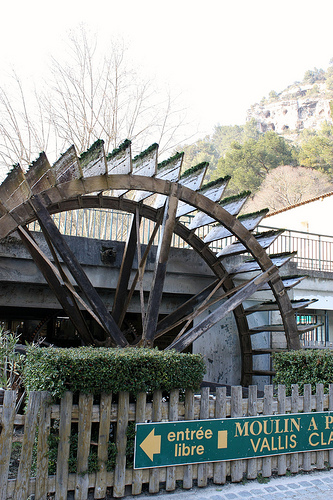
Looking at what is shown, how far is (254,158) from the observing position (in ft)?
136

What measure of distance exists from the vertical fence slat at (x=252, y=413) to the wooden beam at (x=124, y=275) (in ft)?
12.8

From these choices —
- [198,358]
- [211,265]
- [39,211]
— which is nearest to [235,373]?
[211,265]

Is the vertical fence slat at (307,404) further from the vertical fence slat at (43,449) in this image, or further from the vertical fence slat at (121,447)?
the vertical fence slat at (43,449)

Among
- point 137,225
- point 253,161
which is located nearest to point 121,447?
point 137,225

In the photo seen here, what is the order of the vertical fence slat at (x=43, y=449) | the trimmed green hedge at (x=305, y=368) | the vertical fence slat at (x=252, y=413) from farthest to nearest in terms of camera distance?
the trimmed green hedge at (x=305, y=368)
the vertical fence slat at (x=252, y=413)
the vertical fence slat at (x=43, y=449)

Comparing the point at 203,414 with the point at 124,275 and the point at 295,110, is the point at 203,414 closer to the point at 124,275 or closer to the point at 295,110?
the point at 124,275

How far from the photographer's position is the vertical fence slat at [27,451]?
388 centimetres

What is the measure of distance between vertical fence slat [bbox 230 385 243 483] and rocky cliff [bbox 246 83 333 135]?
325ft

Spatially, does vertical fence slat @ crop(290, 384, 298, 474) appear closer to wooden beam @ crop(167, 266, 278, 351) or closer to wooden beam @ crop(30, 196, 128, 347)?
wooden beam @ crop(167, 266, 278, 351)

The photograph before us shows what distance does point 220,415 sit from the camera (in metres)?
4.85

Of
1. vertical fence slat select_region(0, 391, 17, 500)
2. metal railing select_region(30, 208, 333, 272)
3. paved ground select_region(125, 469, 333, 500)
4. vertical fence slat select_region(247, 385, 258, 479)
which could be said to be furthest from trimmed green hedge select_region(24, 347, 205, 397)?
metal railing select_region(30, 208, 333, 272)

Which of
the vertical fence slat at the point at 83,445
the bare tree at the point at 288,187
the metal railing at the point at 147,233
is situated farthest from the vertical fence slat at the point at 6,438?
the bare tree at the point at 288,187

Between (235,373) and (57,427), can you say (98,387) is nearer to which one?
(57,427)

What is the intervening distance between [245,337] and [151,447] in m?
5.86
